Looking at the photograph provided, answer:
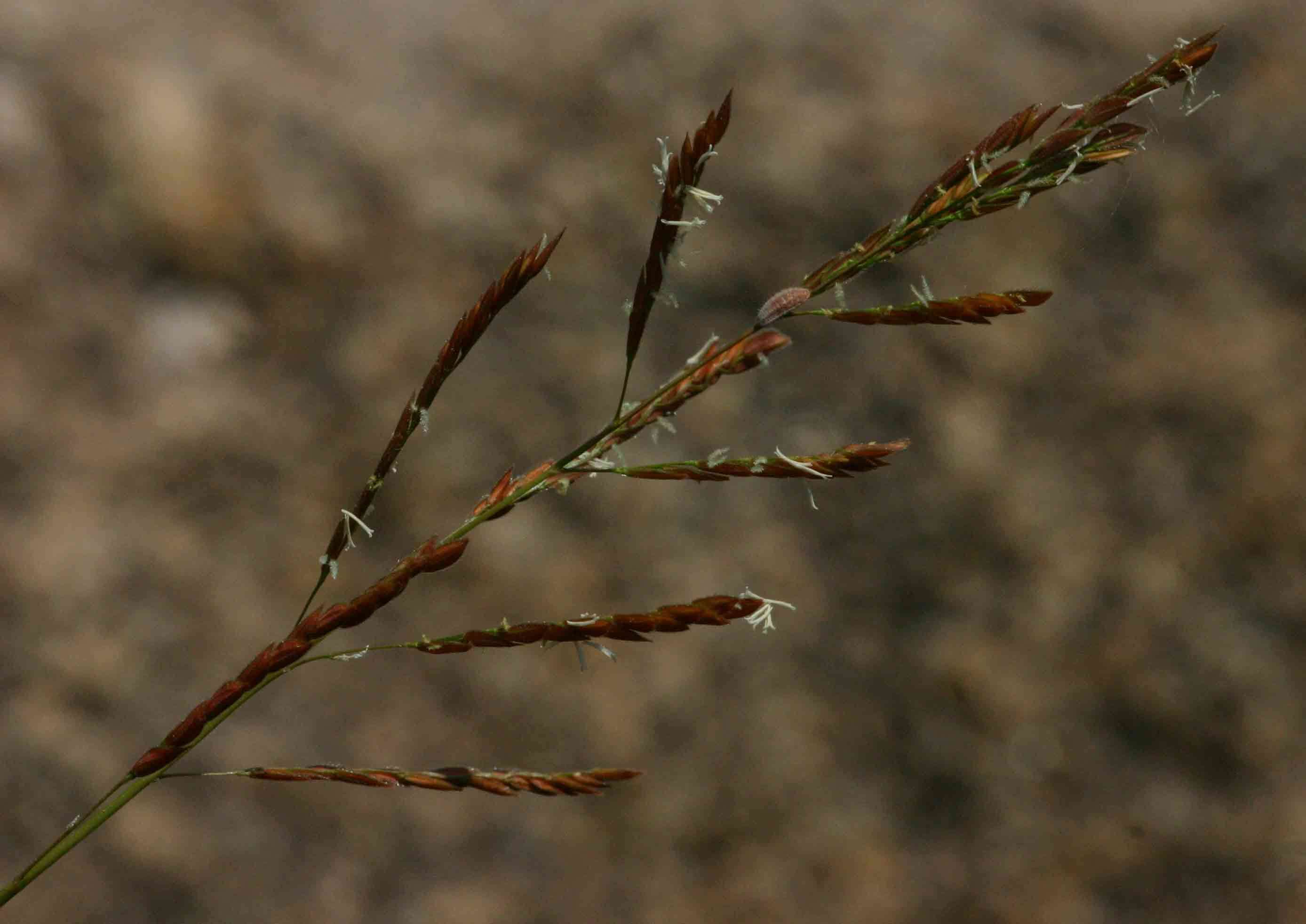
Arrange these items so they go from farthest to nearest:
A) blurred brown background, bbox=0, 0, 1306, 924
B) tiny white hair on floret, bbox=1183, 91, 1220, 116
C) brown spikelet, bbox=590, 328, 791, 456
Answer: blurred brown background, bbox=0, 0, 1306, 924, tiny white hair on floret, bbox=1183, 91, 1220, 116, brown spikelet, bbox=590, 328, 791, 456

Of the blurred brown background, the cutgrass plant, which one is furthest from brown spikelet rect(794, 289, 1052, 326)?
the blurred brown background

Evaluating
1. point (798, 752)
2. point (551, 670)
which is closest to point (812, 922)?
point (798, 752)

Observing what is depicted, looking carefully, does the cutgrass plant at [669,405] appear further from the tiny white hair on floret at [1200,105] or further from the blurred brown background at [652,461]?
the blurred brown background at [652,461]

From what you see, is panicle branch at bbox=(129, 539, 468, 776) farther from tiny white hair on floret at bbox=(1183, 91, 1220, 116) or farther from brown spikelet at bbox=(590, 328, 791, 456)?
tiny white hair on floret at bbox=(1183, 91, 1220, 116)

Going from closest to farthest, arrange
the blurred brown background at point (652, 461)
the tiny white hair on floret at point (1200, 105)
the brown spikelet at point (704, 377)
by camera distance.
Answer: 1. the brown spikelet at point (704, 377)
2. the tiny white hair on floret at point (1200, 105)
3. the blurred brown background at point (652, 461)

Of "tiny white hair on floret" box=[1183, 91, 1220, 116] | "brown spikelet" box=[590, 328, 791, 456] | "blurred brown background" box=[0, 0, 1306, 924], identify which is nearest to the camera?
"brown spikelet" box=[590, 328, 791, 456]

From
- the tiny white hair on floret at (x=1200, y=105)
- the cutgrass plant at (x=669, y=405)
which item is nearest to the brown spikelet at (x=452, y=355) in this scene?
the cutgrass plant at (x=669, y=405)

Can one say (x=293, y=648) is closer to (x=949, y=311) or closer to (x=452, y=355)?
(x=452, y=355)

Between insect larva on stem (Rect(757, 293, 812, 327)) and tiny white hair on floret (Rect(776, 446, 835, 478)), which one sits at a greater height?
insect larva on stem (Rect(757, 293, 812, 327))

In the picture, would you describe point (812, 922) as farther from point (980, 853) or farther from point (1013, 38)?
point (1013, 38)
